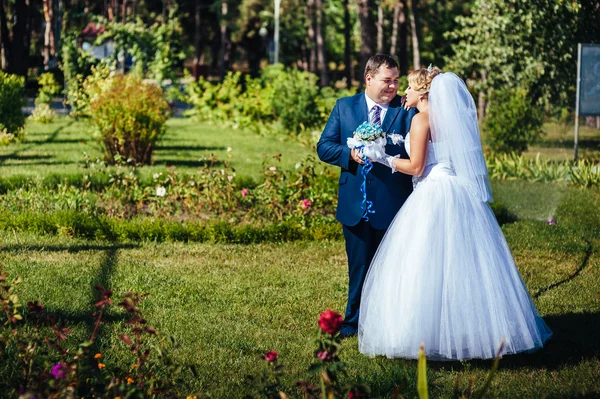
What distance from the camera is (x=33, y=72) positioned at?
66.7 metres

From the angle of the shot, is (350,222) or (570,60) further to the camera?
(570,60)

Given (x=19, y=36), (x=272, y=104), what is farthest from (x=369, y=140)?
(x=19, y=36)

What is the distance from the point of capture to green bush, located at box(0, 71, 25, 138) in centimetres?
1809

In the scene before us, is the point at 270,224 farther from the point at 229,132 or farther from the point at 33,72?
the point at 33,72

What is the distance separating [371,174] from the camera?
20.4 ft

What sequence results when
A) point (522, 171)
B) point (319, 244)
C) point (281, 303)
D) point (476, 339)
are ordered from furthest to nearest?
point (522, 171) → point (319, 244) → point (281, 303) → point (476, 339)

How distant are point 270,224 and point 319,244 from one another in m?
0.76

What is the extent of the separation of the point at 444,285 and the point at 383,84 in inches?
52.9

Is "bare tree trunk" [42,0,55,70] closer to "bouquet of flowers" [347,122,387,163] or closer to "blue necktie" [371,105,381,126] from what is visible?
"blue necktie" [371,105,381,126]

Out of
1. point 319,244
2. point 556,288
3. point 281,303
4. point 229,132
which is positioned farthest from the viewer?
point 229,132

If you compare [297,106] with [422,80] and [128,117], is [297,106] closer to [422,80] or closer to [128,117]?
[128,117]

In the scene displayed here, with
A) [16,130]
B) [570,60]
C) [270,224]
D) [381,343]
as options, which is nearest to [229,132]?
[16,130]

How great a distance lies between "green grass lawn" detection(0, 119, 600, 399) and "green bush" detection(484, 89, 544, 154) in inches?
206

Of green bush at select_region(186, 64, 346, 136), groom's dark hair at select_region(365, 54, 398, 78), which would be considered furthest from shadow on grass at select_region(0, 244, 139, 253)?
green bush at select_region(186, 64, 346, 136)
